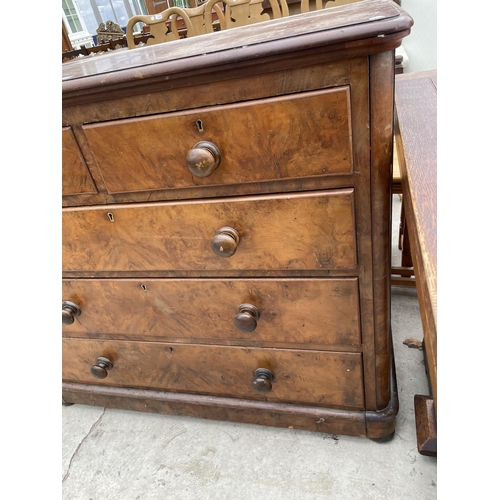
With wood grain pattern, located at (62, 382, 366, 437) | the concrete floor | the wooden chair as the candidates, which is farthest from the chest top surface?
the wooden chair


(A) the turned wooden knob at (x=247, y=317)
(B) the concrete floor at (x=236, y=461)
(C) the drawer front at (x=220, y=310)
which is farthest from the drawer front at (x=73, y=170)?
(B) the concrete floor at (x=236, y=461)

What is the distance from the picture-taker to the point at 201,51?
2.22 ft

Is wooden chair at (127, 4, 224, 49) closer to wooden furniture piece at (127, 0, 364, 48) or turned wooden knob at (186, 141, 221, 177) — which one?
wooden furniture piece at (127, 0, 364, 48)

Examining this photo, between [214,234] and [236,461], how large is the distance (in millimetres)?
728

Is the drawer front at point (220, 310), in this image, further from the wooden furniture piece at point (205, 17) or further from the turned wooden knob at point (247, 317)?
the wooden furniture piece at point (205, 17)

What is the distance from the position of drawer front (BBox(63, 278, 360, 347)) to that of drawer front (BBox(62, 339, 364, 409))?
47 millimetres

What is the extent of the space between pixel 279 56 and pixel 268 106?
0.08 meters

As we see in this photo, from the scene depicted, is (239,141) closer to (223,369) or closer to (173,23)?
(223,369)

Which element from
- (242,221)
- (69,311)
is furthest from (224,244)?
(69,311)

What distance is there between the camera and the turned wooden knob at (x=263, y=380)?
1.00 metres

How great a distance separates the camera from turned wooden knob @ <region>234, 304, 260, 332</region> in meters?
0.88

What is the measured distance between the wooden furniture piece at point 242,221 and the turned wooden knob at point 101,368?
0.04ft
